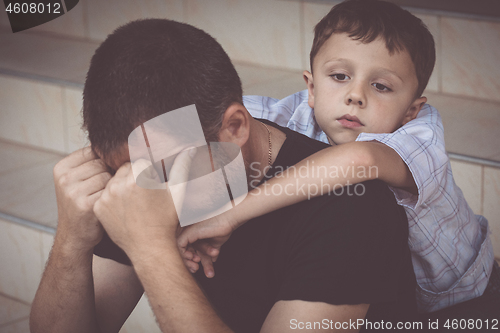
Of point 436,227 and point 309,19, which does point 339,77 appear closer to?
point 436,227

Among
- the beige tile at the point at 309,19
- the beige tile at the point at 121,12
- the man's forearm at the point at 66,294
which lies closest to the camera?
the man's forearm at the point at 66,294

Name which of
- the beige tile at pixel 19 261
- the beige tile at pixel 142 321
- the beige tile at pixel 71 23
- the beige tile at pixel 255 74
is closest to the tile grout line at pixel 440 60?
the beige tile at pixel 255 74

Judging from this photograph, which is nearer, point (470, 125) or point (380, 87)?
point (380, 87)

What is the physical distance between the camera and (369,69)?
56.0 inches

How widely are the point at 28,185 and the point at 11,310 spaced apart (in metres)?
0.62

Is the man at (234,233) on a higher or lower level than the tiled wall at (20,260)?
higher

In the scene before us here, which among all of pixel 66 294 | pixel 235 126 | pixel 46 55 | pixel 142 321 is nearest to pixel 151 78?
pixel 235 126

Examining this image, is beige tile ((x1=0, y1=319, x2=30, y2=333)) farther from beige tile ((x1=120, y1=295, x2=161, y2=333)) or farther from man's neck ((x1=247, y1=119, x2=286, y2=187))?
man's neck ((x1=247, y1=119, x2=286, y2=187))

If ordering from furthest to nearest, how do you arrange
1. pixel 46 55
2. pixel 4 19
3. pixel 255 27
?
1. pixel 4 19
2. pixel 46 55
3. pixel 255 27

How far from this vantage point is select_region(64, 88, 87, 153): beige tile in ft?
9.27

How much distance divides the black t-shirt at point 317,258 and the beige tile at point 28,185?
150cm

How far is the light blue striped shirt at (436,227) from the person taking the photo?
1.29 metres

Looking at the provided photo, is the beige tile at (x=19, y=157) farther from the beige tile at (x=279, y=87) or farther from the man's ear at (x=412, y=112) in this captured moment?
the man's ear at (x=412, y=112)

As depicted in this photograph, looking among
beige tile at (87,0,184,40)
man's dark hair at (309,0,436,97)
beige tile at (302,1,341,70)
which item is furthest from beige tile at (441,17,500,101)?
beige tile at (87,0,184,40)
